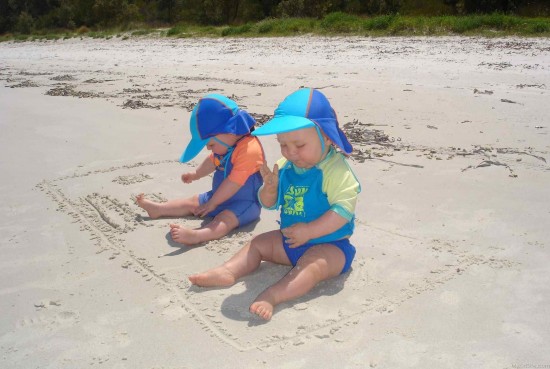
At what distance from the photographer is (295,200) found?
2482mm

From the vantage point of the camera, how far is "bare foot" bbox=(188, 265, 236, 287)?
2.32m

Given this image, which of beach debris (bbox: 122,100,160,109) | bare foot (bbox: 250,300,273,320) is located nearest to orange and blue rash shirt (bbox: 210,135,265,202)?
bare foot (bbox: 250,300,273,320)

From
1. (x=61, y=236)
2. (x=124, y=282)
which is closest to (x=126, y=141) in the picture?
(x=61, y=236)

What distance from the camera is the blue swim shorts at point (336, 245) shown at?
2.43 m

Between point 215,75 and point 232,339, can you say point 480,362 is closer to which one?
point 232,339

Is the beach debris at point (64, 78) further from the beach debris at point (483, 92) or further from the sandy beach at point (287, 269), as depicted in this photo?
the beach debris at point (483, 92)

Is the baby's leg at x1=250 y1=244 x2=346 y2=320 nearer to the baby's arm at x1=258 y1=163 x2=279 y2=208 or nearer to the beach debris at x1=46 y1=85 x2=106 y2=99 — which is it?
the baby's arm at x1=258 y1=163 x2=279 y2=208

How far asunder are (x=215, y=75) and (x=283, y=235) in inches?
276

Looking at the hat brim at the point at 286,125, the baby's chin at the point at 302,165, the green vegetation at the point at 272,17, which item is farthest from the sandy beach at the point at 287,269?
the green vegetation at the point at 272,17

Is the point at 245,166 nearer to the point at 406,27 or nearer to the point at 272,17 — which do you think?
the point at 406,27

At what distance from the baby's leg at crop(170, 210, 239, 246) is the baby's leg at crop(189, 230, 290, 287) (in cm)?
36

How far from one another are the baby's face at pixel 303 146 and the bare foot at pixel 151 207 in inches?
43.9

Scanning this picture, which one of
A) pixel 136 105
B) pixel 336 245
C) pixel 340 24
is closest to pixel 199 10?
pixel 340 24

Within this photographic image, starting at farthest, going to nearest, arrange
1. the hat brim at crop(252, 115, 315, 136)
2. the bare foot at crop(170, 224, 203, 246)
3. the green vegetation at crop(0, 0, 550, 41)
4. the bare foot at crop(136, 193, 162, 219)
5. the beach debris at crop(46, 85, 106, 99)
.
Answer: the green vegetation at crop(0, 0, 550, 41), the beach debris at crop(46, 85, 106, 99), the bare foot at crop(136, 193, 162, 219), the bare foot at crop(170, 224, 203, 246), the hat brim at crop(252, 115, 315, 136)
